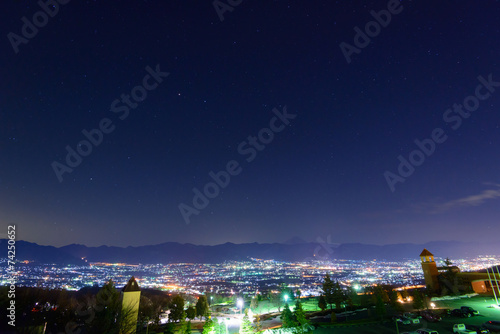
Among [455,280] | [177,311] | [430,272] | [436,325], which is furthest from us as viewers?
[430,272]

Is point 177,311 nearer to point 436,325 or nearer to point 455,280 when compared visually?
point 436,325

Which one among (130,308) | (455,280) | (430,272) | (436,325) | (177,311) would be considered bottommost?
(177,311)

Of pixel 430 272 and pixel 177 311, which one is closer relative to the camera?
pixel 177 311

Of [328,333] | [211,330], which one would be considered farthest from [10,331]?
[328,333]

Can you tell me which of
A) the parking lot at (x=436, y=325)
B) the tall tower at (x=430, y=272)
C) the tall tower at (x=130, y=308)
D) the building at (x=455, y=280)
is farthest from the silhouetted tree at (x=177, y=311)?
the tall tower at (x=430, y=272)

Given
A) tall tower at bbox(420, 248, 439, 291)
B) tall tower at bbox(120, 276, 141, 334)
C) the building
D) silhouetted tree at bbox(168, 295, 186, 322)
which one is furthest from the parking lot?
tall tower at bbox(120, 276, 141, 334)

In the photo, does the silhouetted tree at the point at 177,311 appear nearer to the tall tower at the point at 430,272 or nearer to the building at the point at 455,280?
the building at the point at 455,280

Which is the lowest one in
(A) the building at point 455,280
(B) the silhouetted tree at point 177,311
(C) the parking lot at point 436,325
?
(B) the silhouetted tree at point 177,311

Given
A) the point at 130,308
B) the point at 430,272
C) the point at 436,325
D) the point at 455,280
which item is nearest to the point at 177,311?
the point at 130,308
